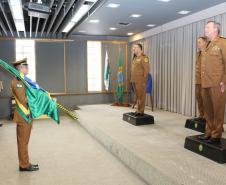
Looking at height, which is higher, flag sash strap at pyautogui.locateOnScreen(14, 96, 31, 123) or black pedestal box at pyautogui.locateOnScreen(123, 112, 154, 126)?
flag sash strap at pyautogui.locateOnScreen(14, 96, 31, 123)

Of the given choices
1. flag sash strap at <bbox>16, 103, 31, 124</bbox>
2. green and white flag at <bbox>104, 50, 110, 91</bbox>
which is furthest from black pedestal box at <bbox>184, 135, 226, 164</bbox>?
green and white flag at <bbox>104, 50, 110, 91</bbox>

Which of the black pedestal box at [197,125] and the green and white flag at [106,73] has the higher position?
the green and white flag at [106,73]

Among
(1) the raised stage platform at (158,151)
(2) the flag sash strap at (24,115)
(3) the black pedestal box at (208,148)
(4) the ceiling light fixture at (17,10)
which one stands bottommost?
Answer: (1) the raised stage platform at (158,151)

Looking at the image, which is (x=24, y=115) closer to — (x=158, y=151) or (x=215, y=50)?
(x=158, y=151)

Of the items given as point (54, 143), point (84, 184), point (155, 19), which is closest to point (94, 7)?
point (155, 19)

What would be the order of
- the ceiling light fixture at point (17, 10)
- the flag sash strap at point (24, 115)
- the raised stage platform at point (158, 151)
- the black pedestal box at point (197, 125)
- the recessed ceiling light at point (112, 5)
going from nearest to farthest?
the raised stage platform at point (158, 151) < the flag sash strap at point (24, 115) < the black pedestal box at point (197, 125) < the ceiling light fixture at point (17, 10) < the recessed ceiling light at point (112, 5)

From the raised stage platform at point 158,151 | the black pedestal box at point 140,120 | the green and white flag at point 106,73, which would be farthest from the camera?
the green and white flag at point 106,73

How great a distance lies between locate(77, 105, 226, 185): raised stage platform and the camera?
277 cm

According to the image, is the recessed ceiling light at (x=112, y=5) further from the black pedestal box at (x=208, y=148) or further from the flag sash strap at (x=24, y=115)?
the black pedestal box at (x=208, y=148)

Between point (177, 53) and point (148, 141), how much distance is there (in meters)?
3.29

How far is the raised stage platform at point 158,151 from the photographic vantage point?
2770 millimetres

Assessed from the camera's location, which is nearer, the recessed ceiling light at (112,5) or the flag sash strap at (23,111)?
the flag sash strap at (23,111)

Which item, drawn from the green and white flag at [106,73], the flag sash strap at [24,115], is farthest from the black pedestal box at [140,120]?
the green and white flag at [106,73]

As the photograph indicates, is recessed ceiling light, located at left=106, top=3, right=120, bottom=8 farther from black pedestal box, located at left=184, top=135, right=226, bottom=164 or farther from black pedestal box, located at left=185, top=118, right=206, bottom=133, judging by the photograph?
black pedestal box, located at left=184, top=135, right=226, bottom=164
